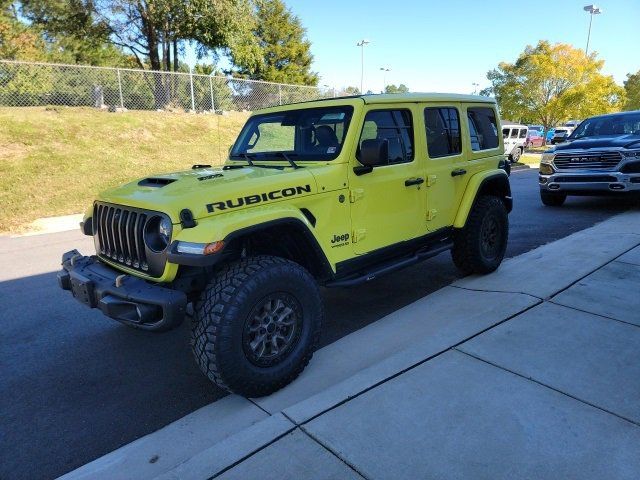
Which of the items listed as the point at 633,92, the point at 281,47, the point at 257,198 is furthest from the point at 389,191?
the point at 633,92

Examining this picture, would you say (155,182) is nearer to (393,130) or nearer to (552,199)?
(393,130)

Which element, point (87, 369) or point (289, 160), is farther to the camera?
point (289, 160)

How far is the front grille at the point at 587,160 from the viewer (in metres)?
8.20

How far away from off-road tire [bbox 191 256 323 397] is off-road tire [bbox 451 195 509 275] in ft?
7.56

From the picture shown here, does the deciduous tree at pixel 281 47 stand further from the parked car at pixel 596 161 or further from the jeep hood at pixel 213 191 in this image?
the jeep hood at pixel 213 191

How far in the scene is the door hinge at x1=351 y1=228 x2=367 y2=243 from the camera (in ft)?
11.5

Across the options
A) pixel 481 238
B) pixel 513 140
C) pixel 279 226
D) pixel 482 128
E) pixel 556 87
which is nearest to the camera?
pixel 279 226

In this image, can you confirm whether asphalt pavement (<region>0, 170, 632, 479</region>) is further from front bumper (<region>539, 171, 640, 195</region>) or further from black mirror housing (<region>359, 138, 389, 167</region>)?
front bumper (<region>539, 171, 640, 195</region>)

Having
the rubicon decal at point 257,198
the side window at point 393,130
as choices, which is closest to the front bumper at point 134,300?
the rubicon decal at point 257,198

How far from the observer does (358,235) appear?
3.52m

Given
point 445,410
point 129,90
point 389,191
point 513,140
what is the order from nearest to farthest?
point 445,410
point 389,191
point 129,90
point 513,140

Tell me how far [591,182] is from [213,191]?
8.11 metres

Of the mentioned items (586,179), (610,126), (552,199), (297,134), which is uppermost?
(610,126)

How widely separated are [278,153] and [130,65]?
38.2 meters
